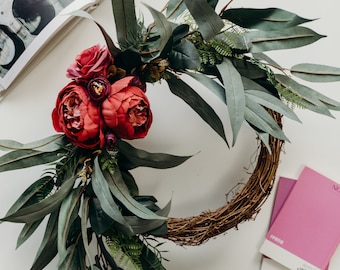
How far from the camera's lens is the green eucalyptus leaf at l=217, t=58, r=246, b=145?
81cm

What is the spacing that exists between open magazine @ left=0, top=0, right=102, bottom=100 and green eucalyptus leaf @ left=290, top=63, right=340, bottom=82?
0.46 m

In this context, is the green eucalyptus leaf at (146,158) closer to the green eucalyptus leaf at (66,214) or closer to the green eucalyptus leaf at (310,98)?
the green eucalyptus leaf at (66,214)

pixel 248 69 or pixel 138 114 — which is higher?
pixel 248 69

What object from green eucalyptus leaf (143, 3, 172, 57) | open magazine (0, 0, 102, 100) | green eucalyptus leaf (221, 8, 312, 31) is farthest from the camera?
open magazine (0, 0, 102, 100)

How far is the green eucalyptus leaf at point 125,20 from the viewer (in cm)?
81

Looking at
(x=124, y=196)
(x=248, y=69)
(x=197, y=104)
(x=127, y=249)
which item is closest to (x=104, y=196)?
(x=124, y=196)

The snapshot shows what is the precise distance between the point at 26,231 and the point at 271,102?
527mm

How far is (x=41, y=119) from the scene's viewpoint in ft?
3.44

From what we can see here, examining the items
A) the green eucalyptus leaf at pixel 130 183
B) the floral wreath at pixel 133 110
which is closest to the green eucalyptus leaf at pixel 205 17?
the floral wreath at pixel 133 110

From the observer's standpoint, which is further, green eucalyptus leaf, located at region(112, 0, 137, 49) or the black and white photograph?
the black and white photograph

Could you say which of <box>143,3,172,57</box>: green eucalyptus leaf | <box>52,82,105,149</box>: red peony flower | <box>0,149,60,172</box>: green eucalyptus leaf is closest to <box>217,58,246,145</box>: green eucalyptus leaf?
<box>143,3,172,57</box>: green eucalyptus leaf

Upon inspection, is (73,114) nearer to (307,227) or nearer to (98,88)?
(98,88)

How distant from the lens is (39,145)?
90 cm

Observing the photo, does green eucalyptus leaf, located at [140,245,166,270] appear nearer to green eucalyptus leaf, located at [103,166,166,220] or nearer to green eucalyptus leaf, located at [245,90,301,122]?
green eucalyptus leaf, located at [103,166,166,220]
